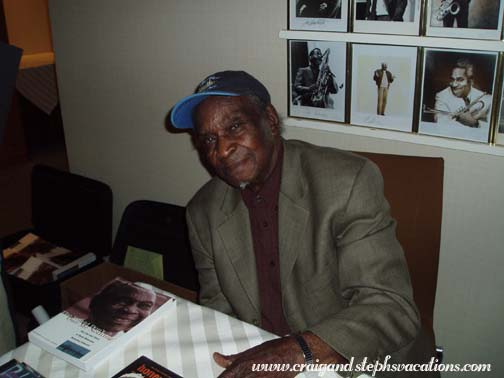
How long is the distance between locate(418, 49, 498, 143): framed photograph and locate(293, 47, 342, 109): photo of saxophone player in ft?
1.23

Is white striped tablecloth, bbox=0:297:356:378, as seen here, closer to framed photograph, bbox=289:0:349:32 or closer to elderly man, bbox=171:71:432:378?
elderly man, bbox=171:71:432:378

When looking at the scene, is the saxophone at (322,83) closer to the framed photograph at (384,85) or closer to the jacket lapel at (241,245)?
the framed photograph at (384,85)

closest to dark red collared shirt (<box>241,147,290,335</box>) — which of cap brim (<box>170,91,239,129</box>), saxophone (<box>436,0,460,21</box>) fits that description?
cap brim (<box>170,91,239,129</box>)

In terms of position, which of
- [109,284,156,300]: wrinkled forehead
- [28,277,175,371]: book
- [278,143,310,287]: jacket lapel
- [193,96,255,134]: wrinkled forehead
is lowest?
[28,277,175,371]: book

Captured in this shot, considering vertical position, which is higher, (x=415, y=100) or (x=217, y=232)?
(x=415, y=100)

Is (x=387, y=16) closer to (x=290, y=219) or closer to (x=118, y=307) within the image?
(x=290, y=219)

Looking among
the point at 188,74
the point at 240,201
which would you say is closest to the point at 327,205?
the point at 240,201

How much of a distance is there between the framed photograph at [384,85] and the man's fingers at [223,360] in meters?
1.18

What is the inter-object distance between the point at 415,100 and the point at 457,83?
159 millimetres

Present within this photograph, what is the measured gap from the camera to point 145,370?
3.41 feet

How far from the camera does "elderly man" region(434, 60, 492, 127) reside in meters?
1.67

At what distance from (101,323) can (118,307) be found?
0.19 feet

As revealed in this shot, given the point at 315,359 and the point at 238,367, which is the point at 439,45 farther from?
the point at 238,367

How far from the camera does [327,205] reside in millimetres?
1371
